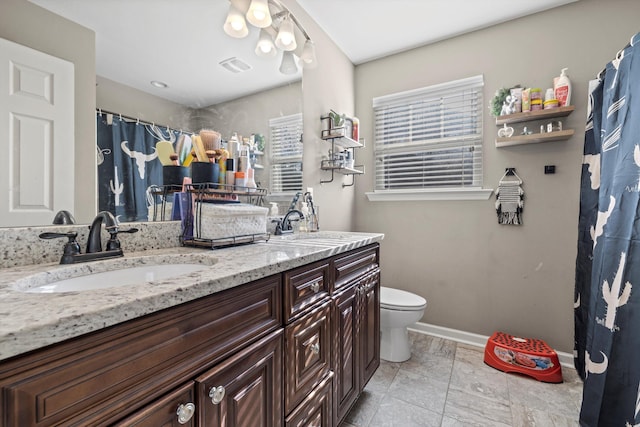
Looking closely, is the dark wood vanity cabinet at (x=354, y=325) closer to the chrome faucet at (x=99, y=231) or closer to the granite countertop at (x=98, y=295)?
the granite countertop at (x=98, y=295)

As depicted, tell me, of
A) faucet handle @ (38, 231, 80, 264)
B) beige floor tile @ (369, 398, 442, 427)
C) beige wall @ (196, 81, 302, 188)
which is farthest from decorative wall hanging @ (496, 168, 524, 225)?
faucet handle @ (38, 231, 80, 264)

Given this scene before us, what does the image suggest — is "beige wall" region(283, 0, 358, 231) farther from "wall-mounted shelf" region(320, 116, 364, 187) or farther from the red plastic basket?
the red plastic basket

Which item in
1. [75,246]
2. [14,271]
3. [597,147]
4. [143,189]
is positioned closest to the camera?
[14,271]

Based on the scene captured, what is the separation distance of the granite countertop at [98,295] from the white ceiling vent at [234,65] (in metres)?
1.01

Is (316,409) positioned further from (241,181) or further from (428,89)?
(428,89)

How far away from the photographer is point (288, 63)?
183 centimetres

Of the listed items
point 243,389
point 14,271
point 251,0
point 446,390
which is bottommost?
point 446,390

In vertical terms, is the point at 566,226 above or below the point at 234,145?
below

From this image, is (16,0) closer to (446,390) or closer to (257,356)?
(257,356)

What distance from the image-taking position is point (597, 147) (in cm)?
170

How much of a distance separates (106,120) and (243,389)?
102cm

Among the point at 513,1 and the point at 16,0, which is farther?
the point at 513,1

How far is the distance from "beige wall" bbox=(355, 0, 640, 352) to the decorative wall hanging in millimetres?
44

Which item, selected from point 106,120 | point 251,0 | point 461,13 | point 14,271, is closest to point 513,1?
point 461,13
